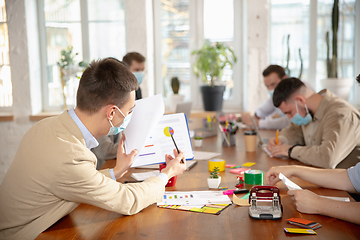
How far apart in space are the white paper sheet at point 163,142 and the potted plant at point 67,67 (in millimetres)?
2795

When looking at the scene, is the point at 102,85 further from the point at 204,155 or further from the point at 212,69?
the point at 212,69

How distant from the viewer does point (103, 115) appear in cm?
129

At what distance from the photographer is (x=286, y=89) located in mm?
2291

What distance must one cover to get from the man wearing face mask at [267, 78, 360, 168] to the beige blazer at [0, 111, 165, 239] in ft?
3.92

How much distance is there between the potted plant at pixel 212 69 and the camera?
4379mm

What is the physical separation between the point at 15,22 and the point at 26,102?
99 centimetres

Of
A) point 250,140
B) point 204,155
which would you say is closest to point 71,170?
point 204,155

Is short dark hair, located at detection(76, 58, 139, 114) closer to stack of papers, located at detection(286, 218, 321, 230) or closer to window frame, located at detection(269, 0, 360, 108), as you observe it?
stack of papers, located at detection(286, 218, 321, 230)

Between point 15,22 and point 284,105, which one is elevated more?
point 15,22

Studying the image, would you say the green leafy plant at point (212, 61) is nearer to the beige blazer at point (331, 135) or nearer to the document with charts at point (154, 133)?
the beige blazer at point (331, 135)

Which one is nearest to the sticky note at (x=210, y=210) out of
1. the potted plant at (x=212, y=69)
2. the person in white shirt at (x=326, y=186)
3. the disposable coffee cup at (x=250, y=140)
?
the person in white shirt at (x=326, y=186)

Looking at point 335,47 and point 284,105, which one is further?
point 335,47

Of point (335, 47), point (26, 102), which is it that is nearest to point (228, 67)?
point (335, 47)

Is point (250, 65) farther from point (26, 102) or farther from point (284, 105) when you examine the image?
point (26, 102)
